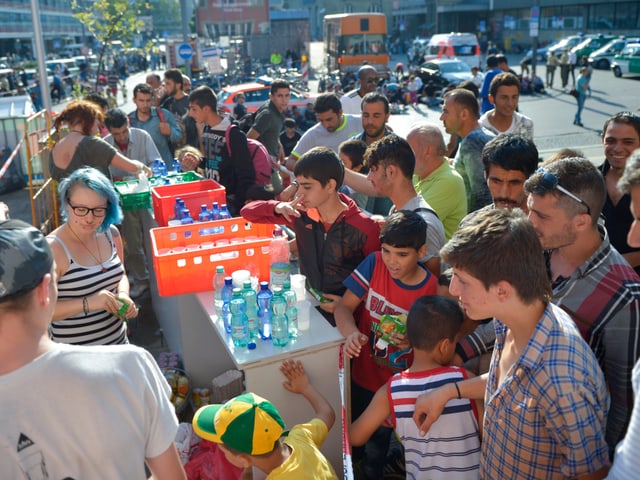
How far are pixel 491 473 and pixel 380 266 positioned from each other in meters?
1.29

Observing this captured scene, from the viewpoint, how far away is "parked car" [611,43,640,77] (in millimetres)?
29797

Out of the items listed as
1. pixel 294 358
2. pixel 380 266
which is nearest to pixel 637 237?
pixel 380 266

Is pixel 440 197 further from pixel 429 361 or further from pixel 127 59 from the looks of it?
pixel 127 59

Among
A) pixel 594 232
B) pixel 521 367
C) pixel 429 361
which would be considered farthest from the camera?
pixel 429 361

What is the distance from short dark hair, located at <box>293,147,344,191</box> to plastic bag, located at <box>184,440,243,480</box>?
1759 millimetres

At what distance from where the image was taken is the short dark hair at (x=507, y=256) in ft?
6.92

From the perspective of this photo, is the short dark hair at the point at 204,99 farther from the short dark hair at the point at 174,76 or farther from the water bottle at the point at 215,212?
the short dark hair at the point at 174,76

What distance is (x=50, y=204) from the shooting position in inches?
345

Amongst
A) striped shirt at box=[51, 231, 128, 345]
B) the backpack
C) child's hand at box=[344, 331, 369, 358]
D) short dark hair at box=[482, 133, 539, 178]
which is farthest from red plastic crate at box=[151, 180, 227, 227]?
short dark hair at box=[482, 133, 539, 178]

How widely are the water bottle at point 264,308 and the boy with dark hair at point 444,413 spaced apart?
87 cm

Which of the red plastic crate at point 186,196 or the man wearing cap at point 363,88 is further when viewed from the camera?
the man wearing cap at point 363,88

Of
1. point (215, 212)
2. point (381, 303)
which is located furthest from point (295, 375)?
point (215, 212)

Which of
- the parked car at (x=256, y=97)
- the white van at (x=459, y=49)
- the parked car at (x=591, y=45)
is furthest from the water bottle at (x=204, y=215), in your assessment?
the parked car at (x=591, y=45)

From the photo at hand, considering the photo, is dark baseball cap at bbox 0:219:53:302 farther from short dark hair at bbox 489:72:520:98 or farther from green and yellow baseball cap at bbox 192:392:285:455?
short dark hair at bbox 489:72:520:98
